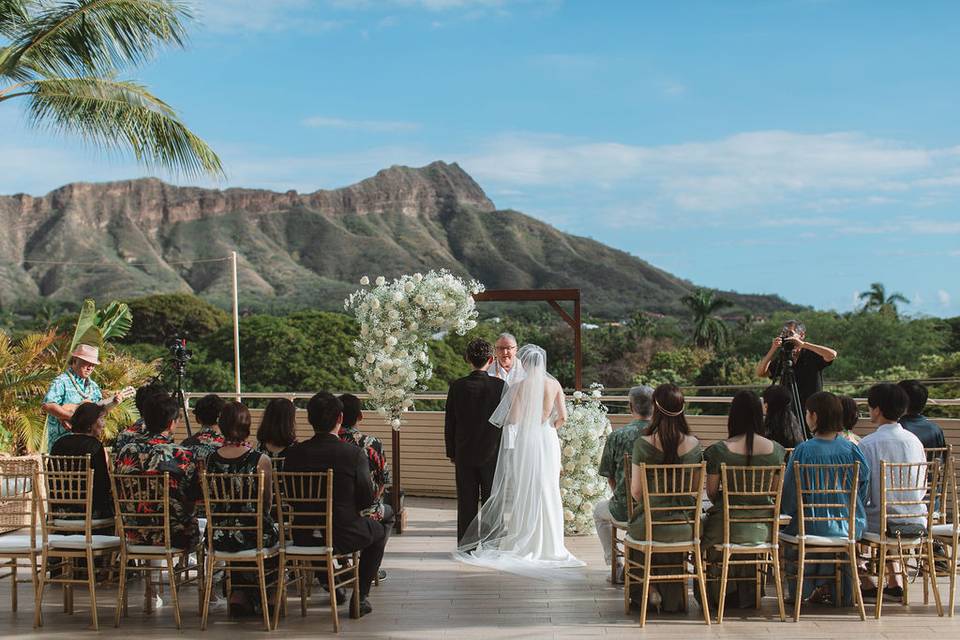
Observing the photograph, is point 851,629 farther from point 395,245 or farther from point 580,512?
point 395,245

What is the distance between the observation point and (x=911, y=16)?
3809 cm

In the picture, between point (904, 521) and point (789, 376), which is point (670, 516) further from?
point (789, 376)

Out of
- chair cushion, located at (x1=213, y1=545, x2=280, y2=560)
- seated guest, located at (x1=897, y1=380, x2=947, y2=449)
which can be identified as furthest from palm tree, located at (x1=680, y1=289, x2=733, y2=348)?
chair cushion, located at (x1=213, y1=545, x2=280, y2=560)

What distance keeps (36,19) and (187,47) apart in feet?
4.80

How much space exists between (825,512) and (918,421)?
1103 millimetres

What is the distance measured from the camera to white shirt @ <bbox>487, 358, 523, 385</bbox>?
7285 millimetres

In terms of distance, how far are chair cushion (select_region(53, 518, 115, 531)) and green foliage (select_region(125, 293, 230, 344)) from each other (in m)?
32.6

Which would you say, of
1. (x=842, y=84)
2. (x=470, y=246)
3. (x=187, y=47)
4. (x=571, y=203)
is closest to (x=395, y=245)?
(x=470, y=246)

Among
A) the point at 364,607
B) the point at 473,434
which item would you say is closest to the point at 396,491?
the point at 473,434

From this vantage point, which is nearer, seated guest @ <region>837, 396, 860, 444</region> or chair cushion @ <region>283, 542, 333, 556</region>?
chair cushion @ <region>283, 542, 333, 556</region>

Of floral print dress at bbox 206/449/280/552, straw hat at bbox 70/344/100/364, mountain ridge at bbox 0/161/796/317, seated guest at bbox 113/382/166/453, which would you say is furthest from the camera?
mountain ridge at bbox 0/161/796/317

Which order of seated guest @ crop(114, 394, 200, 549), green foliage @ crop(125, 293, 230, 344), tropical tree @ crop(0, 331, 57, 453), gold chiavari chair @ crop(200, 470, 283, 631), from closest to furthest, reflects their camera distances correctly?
gold chiavari chair @ crop(200, 470, 283, 631) < seated guest @ crop(114, 394, 200, 549) < tropical tree @ crop(0, 331, 57, 453) < green foliage @ crop(125, 293, 230, 344)

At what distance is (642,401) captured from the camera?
6000 mm

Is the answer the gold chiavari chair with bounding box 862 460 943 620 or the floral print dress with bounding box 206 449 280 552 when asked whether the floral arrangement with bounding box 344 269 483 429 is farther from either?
the gold chiavari chair with bounding box 862 460 943 620
